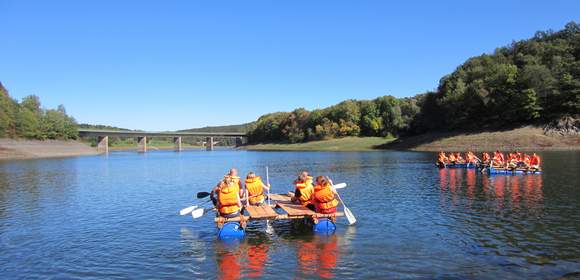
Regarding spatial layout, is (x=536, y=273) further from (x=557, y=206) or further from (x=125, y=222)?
(x=125, y=222)

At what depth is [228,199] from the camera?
18938mm

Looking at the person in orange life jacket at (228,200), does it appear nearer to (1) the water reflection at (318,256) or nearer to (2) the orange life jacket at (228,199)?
(2) the orange life jacket at (228,199)

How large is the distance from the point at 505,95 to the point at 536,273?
10351 centimetres

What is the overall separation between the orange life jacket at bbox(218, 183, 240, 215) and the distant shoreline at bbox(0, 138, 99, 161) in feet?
374

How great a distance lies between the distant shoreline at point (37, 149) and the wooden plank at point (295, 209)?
11299 cm

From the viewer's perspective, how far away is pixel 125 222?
2352cm

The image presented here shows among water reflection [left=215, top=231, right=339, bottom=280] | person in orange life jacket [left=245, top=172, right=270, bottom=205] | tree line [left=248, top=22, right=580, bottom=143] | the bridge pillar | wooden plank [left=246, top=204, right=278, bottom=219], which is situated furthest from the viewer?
the bridge pillar

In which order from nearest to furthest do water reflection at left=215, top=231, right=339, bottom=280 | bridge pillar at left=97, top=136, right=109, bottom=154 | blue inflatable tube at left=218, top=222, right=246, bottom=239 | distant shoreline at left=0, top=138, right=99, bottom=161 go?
water reflection at left=215, top=231, right=339, bottom=280, blue inflatable tube at left=218, top=222, right=246, bottom=239, distant shoreline at left=0, top=138, right=99, bottom=161, bridge pillar at left=97, top=136, right=109, bottom=154

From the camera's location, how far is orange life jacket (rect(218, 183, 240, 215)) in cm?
1894

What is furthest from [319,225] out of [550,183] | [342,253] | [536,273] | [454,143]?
[454,143]

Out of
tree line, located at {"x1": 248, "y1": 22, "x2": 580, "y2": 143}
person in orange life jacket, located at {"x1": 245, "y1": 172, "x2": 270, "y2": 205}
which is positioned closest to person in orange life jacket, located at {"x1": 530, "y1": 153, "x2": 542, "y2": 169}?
person in orange life jacket, located at {"x1": 245, "y1": 172, "x2": 270, "y2": 205}

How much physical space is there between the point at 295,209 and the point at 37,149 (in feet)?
437

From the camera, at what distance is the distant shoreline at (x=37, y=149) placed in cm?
11763

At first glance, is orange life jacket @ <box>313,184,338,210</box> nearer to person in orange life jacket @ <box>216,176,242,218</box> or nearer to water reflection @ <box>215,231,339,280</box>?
water reflection @ <box>215,231,339,280</box>
